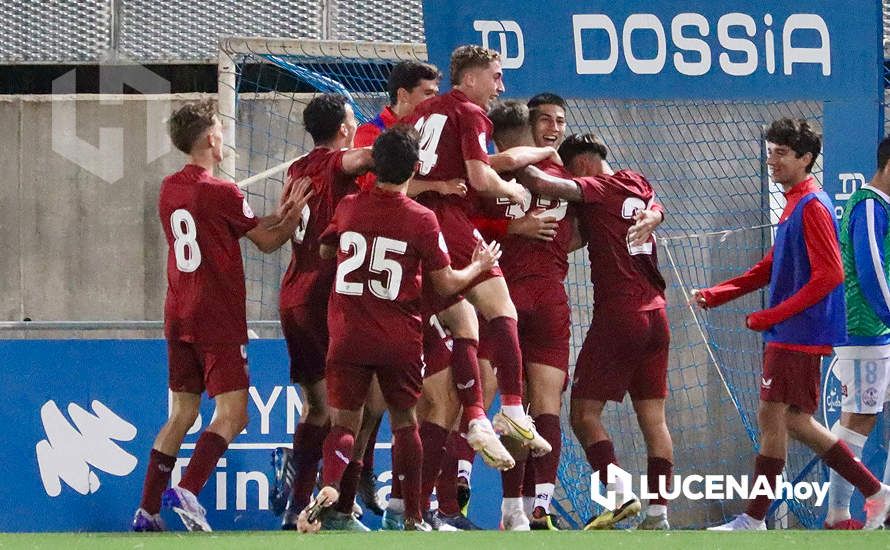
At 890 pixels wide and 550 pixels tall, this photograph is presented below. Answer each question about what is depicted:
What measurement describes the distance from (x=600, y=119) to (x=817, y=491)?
2.88 metres

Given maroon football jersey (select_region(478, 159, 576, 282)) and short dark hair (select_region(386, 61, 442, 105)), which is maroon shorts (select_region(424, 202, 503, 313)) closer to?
maroon football jersey (select_region(478, 159, 576, 282))

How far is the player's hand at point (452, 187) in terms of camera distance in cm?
692

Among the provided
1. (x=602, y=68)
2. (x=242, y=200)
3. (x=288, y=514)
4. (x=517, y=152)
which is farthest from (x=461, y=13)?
(x=288, y=514)

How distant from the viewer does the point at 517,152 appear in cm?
712

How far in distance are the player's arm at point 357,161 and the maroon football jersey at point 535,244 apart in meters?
0.72

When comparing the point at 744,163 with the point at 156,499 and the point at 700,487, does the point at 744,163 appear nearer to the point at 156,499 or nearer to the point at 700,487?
the point at 700,487

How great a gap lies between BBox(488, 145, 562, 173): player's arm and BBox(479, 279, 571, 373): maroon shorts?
1.98 ft

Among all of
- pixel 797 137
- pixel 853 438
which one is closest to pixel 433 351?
pixel 797 137

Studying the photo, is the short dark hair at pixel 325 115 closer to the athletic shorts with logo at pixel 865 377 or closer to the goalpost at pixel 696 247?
the goalpost at pixel 696 247

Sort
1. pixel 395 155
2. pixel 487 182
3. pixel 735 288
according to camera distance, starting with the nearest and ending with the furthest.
Answer: pixel 395 155 → pixel 487 182 → pixel 735 288

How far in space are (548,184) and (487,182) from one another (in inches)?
20.3

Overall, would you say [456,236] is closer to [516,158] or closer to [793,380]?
[516,158]

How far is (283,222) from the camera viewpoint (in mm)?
7004

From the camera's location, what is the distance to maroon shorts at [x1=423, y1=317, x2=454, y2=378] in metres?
A: 7.12
